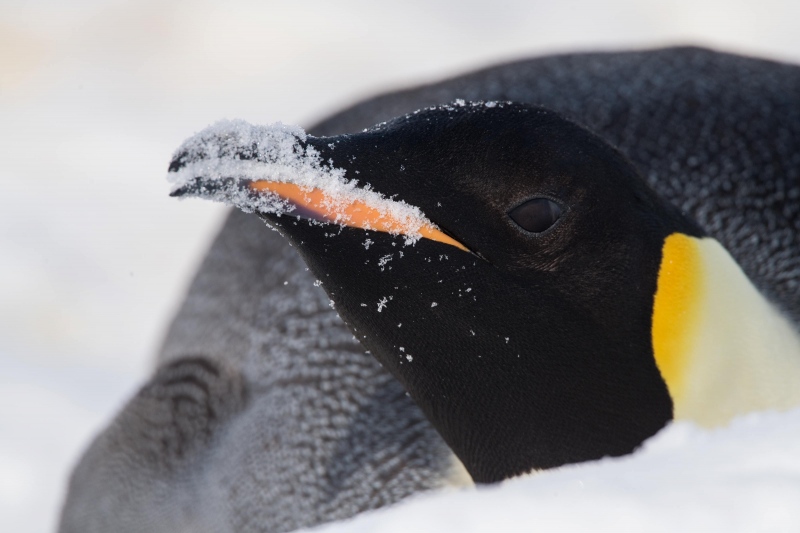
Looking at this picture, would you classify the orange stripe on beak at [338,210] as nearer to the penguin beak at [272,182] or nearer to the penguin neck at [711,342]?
the penguin beak at [272,182]

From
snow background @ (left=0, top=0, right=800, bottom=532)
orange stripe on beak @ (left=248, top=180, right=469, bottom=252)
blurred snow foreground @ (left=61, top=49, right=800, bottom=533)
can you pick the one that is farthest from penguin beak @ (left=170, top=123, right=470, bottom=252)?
snow background @ (left=0, top=0, right=800, bottom=532)

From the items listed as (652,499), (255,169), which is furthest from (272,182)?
(652,499)

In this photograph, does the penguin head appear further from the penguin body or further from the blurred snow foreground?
the blurred snow foreground

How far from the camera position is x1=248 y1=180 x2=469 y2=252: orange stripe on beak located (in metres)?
1.05

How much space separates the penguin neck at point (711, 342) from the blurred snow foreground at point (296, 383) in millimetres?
565

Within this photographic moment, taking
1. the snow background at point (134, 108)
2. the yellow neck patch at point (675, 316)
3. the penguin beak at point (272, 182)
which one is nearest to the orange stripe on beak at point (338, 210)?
the penguin beak at point (272, 182)

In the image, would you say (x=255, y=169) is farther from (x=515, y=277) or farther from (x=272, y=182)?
(x=515, y=277)

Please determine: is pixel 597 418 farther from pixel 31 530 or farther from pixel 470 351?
pixel 31 530

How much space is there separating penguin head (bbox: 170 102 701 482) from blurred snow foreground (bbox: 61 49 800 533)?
0.51m

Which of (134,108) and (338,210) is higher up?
(134,108)

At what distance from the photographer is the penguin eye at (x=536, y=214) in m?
1.18

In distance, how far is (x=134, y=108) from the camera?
4.64 m

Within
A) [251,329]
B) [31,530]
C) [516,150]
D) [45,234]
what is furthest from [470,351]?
[45,234]

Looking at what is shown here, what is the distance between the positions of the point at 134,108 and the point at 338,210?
3.76 m
